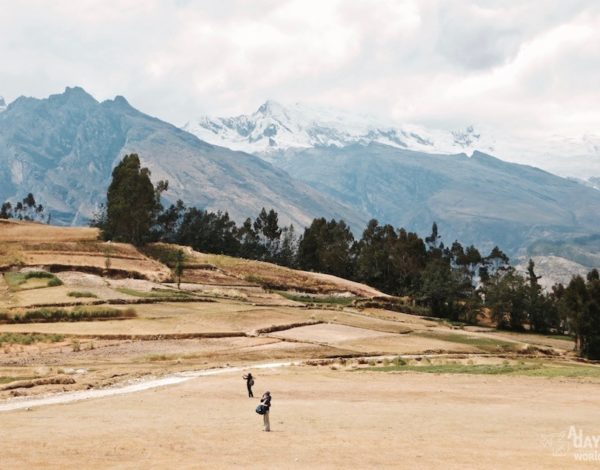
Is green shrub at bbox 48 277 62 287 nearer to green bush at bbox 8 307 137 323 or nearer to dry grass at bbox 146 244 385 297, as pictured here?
green bush at bbox 8 307 137 323

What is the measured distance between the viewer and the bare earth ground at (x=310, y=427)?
21.8 meters

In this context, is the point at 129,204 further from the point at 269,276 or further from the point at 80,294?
the point at 80,294

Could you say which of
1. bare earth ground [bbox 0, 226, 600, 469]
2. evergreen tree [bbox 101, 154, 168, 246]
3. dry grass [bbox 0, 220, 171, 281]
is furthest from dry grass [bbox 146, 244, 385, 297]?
bare earth ground [bbox 0, 226, 600, 469]

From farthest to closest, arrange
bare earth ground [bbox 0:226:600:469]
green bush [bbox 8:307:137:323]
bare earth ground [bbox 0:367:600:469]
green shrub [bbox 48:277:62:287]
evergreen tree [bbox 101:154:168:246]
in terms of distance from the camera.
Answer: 1. evergreen tree [bbox 101:154:168:246]
2. green shrub [bbox 48:277:62:287]
3. green bush [bbox 8:307:137:323]
4. bare earth ground [bbox 0:226:600:469]
5. bare earth ground [bbox 0:367:600:469]

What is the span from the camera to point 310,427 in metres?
28.3

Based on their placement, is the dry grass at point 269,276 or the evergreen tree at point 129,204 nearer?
the dry grass at point 269,276

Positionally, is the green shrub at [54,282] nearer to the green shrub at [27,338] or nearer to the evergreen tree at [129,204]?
the green shrub at [27,338]

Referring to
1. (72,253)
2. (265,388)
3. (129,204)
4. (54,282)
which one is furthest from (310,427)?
(129,204)

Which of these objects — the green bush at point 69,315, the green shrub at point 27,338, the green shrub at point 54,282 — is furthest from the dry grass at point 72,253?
the green shrub at point 27,338

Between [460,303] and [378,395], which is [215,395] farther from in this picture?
[460,303]

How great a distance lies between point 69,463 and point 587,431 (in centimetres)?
2027

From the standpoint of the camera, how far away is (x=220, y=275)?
126125 mm

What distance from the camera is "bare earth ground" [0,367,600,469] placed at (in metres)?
21.8

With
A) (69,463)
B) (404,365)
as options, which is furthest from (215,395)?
(404,365)
